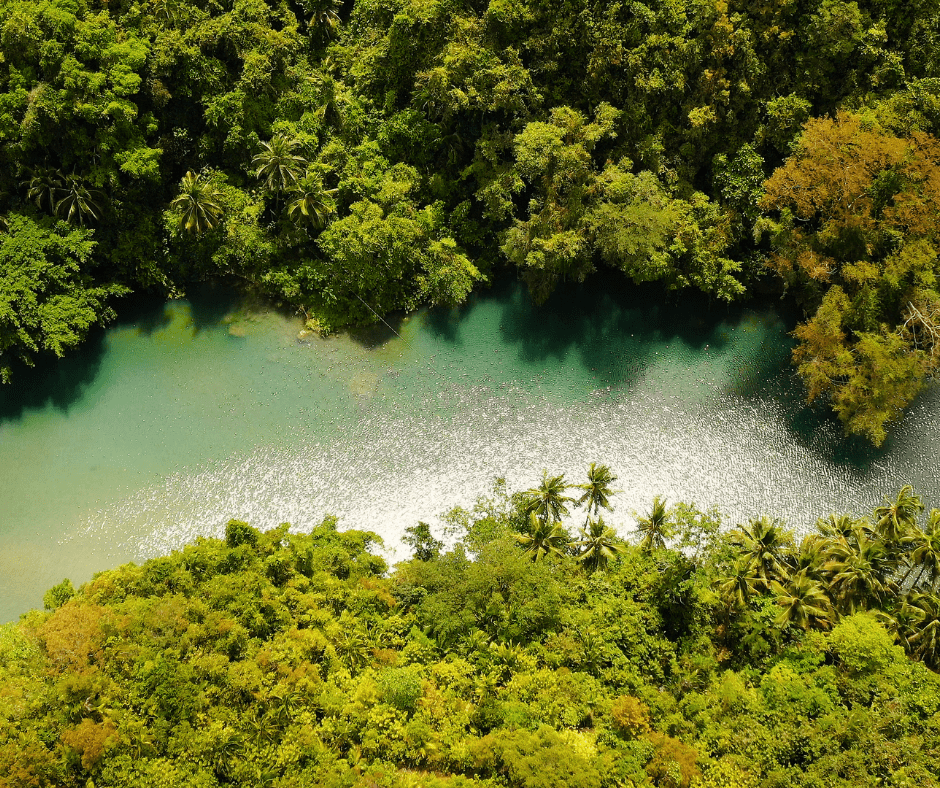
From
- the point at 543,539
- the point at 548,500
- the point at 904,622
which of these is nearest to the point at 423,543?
the point at 543,539

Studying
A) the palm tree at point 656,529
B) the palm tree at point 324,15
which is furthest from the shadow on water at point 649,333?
the palm tree at point 324,15

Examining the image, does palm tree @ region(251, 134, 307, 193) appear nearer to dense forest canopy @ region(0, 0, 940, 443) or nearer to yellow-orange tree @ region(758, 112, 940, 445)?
dense forest canopy @ region(0, 0, 940, 443)

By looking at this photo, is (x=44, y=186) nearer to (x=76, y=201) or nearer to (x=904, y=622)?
(x=76, y=201)

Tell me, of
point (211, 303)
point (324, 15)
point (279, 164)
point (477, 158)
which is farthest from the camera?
point (324, 15)

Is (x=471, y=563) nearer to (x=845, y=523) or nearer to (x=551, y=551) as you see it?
(x=551, y=551)

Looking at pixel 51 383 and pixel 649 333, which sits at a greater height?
pixel 649 333

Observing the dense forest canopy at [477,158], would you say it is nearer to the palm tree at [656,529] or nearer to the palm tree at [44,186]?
the palm tree at [44,186]
